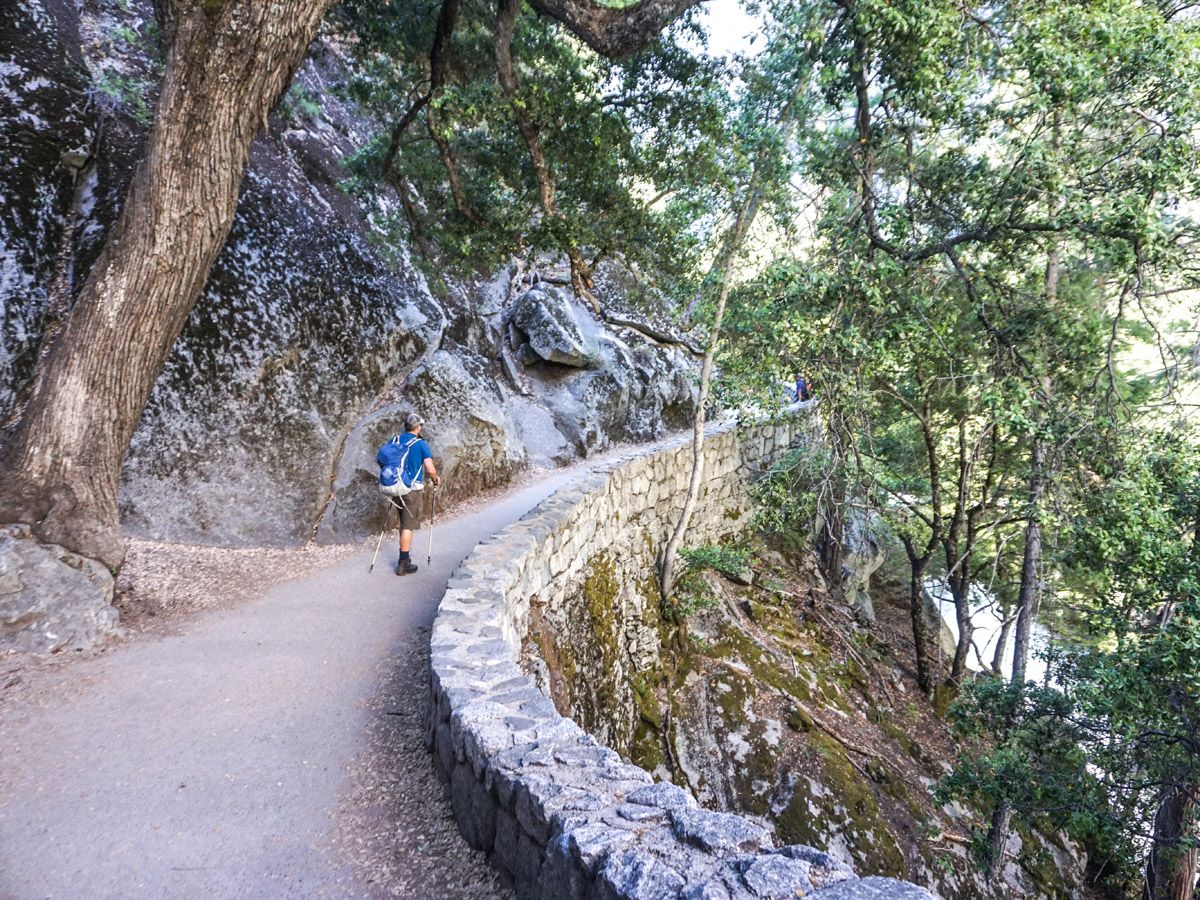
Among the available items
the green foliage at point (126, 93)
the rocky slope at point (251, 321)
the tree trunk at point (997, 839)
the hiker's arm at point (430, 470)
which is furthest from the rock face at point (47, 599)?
the tree trunk at point (997, 839)

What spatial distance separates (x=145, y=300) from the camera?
15.5ft

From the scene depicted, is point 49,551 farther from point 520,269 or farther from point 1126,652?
point 520,269

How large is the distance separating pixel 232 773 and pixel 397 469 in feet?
11.5

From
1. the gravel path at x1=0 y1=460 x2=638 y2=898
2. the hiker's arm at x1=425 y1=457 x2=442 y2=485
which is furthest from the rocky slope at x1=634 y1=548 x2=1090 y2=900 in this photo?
the gravel path at x1=0 y1=460 x2=638 y2=898

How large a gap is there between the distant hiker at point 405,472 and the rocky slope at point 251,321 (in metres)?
1.80

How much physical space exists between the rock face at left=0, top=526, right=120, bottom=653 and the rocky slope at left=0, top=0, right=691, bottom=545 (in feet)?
6.52

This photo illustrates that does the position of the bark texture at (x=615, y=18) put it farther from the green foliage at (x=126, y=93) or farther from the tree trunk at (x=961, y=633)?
the tree trunk at (x=961, y=633)

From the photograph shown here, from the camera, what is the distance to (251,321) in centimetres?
737

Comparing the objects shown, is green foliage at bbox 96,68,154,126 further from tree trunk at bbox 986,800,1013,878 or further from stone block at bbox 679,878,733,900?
tree trunk at bbox 986,800,1013,878

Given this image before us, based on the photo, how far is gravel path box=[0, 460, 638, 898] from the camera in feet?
7.57

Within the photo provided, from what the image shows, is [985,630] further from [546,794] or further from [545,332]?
[546,794]

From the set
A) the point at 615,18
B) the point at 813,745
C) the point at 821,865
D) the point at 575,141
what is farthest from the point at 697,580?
the point at 821,865

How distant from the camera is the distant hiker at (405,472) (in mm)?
6070

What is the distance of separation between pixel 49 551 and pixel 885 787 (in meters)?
8.84
